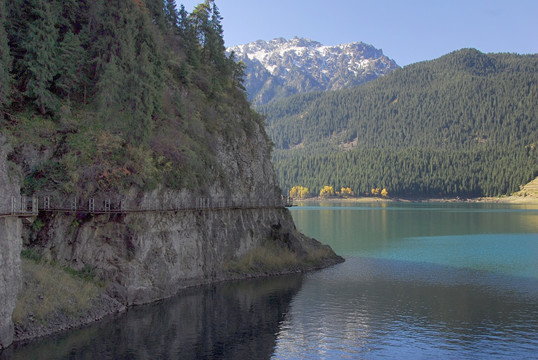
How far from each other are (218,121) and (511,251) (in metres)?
54.9

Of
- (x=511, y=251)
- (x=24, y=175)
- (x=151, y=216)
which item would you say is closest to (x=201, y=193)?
(x=151, y=216)

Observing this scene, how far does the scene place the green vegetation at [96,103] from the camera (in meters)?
48.5

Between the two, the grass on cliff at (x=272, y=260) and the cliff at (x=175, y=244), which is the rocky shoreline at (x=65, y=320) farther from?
the grass on cliff at (x=272, y=260)

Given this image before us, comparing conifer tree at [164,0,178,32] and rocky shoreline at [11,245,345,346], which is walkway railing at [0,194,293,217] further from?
conifer tree at [164,0,178,32]

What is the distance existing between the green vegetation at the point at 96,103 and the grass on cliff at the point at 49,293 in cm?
746

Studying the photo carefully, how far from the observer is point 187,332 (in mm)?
42562

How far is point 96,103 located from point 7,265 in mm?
22424

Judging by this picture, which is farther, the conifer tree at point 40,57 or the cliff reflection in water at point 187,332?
the conifer tree at point 40,57

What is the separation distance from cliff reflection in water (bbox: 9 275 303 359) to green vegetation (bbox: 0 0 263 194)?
12.5m

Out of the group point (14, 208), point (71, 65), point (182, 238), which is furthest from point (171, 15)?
point (14, 208)

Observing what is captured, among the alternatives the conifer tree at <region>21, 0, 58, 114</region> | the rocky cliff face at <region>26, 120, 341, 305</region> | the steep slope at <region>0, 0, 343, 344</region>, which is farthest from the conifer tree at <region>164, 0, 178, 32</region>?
the conifer tree at <region>21, 0, 58, 114</region>

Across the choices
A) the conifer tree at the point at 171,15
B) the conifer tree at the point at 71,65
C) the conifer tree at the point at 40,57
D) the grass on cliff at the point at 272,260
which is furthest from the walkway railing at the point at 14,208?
the conifer tree at the point at 171,15

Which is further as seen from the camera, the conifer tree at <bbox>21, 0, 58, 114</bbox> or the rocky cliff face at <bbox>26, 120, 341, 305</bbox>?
the conifer tree at <bbox>21, 0, 58, 114</bbox>

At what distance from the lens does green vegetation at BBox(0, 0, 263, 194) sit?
159 ft
